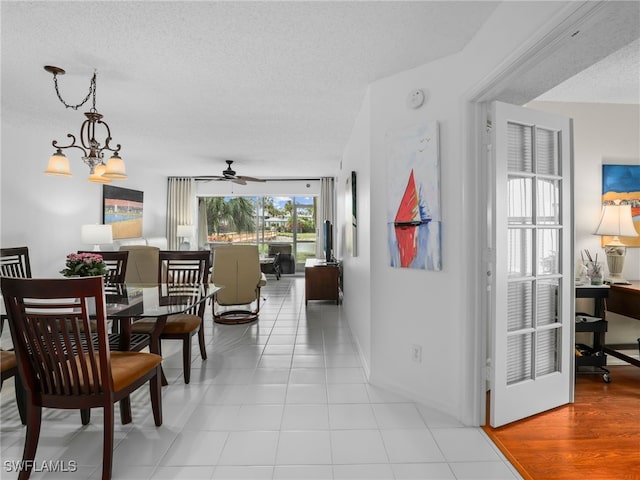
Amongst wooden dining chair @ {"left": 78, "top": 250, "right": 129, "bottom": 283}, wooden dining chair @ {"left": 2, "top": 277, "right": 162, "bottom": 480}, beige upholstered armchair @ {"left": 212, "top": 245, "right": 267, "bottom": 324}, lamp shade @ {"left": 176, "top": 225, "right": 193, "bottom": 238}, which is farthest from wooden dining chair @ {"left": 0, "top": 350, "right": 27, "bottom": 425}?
lamp shade @ {"left": 176, "top": 225, "right": 193, "bottom": 238}

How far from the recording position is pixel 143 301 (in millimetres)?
2654

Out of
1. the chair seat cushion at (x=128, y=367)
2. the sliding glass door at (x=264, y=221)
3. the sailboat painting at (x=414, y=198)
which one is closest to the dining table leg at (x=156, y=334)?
the chair seat cushion at (x=128, y=367)

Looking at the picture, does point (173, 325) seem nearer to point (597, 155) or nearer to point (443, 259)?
point (443, 259)

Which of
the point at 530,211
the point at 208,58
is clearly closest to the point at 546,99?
the point at 530,211

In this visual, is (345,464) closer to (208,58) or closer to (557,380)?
(557,380)

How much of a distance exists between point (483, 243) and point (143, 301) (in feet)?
7.51

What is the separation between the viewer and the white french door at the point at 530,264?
2.29 metres

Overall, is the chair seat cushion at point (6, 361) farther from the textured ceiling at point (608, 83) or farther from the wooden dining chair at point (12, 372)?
the textured ceiling at point (608, 83)

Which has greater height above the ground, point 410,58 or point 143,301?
point 410,58

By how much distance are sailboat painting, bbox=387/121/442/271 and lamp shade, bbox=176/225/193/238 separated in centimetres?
661

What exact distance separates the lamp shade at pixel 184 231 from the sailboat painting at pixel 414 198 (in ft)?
21.7

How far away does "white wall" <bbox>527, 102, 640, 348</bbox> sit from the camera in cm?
347

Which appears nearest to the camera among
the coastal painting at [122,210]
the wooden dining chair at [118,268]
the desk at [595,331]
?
the desk at [595,331]

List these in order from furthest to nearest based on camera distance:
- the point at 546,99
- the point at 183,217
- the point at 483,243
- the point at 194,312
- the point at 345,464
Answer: the point at 183,217 → the point at 194,312 → the point at 546,99 → the point at 483,243 → the point at 345,464
